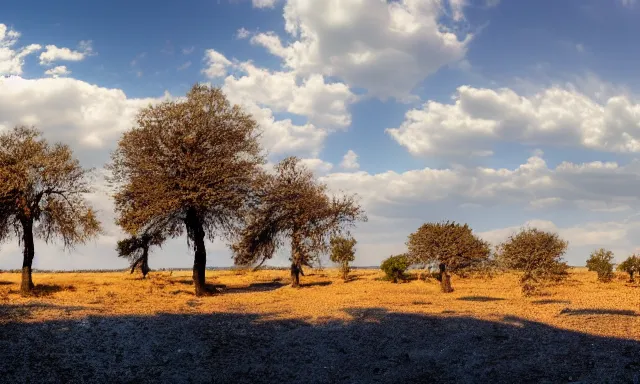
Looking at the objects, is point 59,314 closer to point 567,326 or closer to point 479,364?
point 479,364

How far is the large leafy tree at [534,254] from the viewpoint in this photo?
33.4 metres

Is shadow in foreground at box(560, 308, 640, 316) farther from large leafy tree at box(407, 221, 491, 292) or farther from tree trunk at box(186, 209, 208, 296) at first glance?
tree trunk at box(186, 209, 208, 296)

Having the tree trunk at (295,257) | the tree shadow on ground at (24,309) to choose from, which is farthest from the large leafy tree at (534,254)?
the tree shadow on ground at (24,309)

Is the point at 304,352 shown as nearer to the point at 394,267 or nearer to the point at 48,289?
the point at 48,289

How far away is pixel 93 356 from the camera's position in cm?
1700

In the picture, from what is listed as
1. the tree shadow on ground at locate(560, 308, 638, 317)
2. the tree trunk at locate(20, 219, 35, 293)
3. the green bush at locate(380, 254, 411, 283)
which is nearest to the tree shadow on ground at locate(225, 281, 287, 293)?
the green bush at locate(380, 254, 411, 283)

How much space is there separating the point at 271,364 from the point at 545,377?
29.6ft

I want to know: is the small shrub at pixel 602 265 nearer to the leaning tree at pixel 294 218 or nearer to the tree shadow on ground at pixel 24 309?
the leaning tree at pixel 294 218

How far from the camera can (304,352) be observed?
18391 mm

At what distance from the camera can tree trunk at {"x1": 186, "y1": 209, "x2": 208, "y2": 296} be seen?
36.4m

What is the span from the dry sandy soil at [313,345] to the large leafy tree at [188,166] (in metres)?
9.97

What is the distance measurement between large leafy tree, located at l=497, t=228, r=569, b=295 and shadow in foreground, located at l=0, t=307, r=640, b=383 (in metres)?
12.3

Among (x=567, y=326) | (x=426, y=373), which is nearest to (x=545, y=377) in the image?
(x=426, y=373)

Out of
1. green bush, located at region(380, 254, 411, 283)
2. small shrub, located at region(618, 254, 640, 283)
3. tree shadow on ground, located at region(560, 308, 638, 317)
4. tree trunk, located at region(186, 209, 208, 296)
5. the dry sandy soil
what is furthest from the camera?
small shrub, located at region(618, 254, 640, 283)
